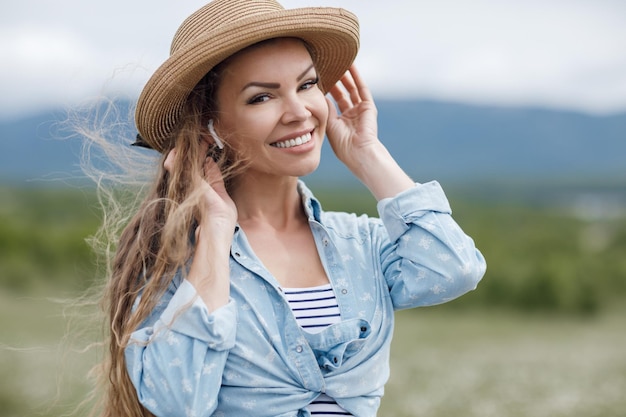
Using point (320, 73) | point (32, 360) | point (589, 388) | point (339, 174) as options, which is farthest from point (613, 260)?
point (339, 174)

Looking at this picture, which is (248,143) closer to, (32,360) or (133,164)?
(133,164)

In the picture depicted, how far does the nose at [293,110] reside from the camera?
2654mm

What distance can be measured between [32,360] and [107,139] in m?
7.97

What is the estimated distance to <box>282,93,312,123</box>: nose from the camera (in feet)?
8.71

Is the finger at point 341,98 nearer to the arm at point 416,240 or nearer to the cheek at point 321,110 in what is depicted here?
the arm at point 416,240

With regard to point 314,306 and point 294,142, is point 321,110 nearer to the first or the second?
point 294,142

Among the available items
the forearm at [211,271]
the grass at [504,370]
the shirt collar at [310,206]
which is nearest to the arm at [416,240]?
the shirt collar at [310,206]

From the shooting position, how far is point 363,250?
2.86 m

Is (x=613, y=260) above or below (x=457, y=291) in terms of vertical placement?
below

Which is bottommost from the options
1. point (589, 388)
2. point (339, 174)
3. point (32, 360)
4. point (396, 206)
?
point (339, 174)

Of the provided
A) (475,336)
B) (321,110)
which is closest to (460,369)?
(475,336)

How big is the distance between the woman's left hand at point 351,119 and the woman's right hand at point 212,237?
45cm

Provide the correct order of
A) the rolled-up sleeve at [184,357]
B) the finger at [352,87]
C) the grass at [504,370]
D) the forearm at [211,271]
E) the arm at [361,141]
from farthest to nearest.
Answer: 1. the grass at [504,370]
2. the finger at [352,87]
3. the arm at [361,141]
4. the forearm at [211,271]
5. the rolled-up sleeve at [184,357]

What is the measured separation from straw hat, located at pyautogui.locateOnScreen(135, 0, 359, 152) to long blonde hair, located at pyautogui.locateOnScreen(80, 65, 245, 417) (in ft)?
0.27
